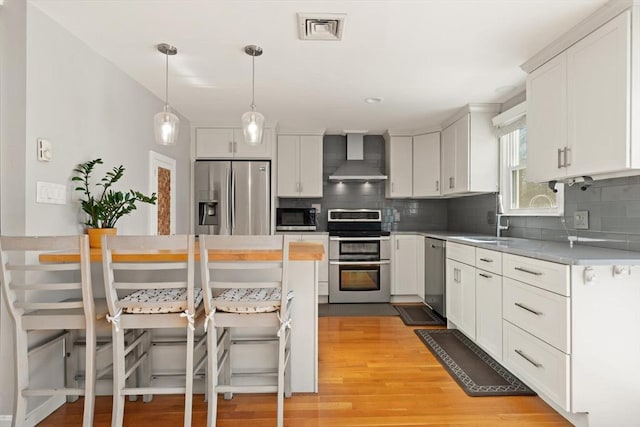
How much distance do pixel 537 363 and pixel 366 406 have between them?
1.05m

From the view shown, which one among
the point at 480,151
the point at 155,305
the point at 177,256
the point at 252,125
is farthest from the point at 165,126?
the point at 480,151

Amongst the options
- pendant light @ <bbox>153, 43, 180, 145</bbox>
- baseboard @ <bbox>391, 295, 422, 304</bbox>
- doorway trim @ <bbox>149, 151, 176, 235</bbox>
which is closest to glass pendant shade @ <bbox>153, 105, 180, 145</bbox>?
pendant light @ <bbox>153, 43, 180, 145</bbox>

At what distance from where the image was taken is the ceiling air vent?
81.7 inches

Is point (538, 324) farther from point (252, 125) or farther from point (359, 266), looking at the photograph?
point (359, 266)

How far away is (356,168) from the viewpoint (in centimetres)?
487

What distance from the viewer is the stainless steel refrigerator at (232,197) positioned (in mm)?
4395

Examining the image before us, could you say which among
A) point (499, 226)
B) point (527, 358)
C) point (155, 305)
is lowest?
point (527, 358)

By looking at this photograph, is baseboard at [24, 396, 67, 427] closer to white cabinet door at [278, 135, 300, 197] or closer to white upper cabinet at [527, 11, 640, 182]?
white cabinet door at [278, 135, 300, 197]

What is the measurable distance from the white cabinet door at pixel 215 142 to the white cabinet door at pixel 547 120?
3.26 metres

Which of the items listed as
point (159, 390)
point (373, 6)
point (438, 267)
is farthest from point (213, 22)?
point (438, 267)

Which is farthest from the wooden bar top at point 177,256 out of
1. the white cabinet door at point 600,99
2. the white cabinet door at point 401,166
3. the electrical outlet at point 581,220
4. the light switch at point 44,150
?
the white cabinet door at point 401,166

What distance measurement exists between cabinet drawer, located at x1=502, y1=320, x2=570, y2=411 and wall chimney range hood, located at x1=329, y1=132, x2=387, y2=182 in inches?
107

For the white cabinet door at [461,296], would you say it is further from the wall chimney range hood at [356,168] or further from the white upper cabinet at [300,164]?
the white upper cabinet at [300,164]

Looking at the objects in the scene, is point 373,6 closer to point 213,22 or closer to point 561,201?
point 213,22
